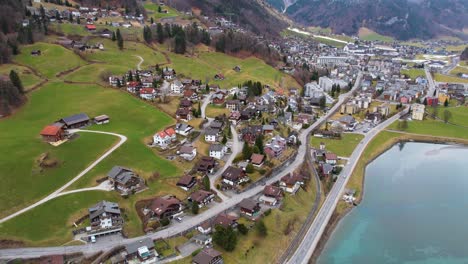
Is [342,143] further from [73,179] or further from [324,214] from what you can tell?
[73,179]

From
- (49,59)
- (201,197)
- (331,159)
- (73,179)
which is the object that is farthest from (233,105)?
(49,59)

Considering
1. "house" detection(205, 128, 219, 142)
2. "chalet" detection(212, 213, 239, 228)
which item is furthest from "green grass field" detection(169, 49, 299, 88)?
"chalet" detection(212, 213, 239, 228)

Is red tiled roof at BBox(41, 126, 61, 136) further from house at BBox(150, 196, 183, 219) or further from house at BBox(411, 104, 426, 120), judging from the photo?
house at BBox(411, 104, 426, 120)

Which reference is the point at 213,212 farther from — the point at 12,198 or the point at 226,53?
the point at 226,53

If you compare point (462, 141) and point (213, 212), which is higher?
point (213, 212)

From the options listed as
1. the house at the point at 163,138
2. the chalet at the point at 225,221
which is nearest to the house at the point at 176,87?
the house at the point at 163,138

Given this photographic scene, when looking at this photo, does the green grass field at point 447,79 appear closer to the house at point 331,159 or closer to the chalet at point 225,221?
the house at point 331,159

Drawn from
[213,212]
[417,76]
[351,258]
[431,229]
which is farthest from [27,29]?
[417,76]
